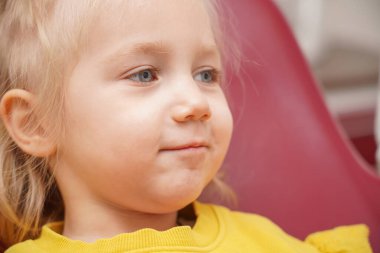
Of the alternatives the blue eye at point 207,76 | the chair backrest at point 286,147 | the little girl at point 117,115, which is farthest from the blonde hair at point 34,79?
the chair backrest at point 286,147

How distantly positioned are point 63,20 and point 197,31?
18 cm

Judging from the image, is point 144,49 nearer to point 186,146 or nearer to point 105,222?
point 186,146

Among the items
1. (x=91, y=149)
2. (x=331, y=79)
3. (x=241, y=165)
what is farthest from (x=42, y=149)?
(x=331, y=79)

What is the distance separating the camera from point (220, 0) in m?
1.06

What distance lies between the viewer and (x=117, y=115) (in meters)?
0.73

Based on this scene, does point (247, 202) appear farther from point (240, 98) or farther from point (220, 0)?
point (220, 0)

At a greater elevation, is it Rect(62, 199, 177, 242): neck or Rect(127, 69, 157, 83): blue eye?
Rect(127, 69, 157, 83): blue eye

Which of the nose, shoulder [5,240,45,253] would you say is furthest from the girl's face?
shoulder [5,240,45,253]

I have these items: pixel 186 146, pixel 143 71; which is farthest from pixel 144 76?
pixel 186 146

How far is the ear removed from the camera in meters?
0.80

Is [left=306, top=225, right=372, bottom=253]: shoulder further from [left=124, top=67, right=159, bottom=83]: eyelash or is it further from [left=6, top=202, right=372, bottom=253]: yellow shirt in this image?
[left=124, top=67, right=159, bottom=83]: eyelash

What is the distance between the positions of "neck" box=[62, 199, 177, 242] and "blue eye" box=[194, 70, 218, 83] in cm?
20

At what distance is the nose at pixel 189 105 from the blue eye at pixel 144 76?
0.04 m

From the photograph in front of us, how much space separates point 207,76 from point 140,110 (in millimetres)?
162
